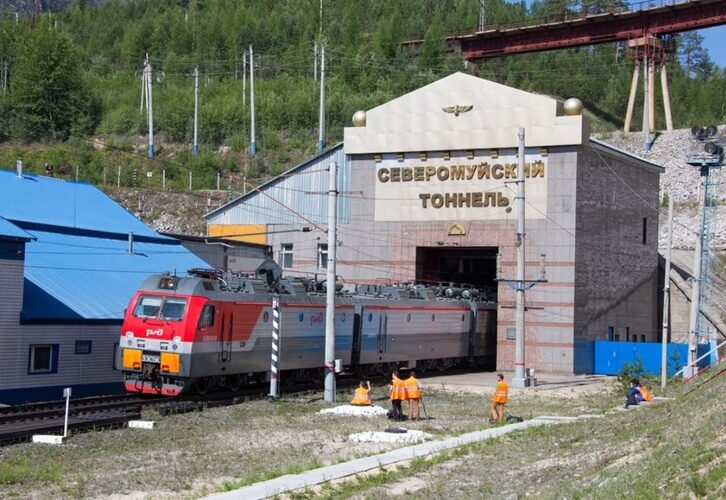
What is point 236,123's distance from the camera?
9688cm

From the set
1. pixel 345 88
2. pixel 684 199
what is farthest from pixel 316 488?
pixel 345 88

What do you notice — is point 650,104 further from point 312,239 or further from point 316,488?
point 316,488

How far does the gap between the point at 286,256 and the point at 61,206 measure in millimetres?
16504

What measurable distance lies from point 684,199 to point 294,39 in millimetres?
65530

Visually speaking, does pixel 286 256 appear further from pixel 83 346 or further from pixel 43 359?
pixel 43 359

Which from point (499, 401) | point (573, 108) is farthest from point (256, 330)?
point (573, 108)

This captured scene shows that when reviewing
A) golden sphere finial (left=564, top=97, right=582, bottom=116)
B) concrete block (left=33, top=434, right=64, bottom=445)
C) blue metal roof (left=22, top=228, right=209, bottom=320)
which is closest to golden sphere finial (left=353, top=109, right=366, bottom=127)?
golden sphere finial (left=564, top=97, right=582, bottom=116)

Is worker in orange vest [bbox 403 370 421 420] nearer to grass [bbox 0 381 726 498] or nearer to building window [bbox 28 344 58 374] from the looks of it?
grass [bbox 0 381 726 498]

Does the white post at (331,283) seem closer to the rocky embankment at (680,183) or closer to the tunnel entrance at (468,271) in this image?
the tunnel entrance at (468,271)

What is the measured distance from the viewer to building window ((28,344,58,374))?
1223 inches

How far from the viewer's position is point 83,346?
108ft

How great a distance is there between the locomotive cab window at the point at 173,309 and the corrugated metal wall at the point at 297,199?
2253cm

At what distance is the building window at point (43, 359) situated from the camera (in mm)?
31062

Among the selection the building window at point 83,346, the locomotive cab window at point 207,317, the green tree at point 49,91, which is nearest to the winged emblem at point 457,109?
the locomotive cab window at point 207,317
